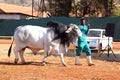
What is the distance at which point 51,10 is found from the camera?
68688 millimetres

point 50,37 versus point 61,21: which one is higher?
point 50,37

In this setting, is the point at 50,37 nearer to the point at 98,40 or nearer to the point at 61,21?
the point at 98,40

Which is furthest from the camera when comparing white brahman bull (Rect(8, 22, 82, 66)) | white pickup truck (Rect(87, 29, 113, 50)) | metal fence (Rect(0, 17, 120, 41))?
metal fence (Rect(0, 17, 120, 41))

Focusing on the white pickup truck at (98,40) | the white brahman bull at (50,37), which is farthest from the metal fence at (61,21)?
the white brahman bull at (50,37)

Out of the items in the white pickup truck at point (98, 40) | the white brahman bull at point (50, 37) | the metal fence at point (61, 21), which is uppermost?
the white brahman bull at point (50, 37)

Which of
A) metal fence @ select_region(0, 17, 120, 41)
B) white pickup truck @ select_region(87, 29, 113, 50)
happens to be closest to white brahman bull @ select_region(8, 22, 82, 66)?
white pickup truck @ select_region(87, 29, 113, 50)

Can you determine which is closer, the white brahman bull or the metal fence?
the white brahman bull

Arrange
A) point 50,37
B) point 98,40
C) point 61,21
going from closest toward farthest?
1. point 50,37
2. point 98,40
3. point 61,21

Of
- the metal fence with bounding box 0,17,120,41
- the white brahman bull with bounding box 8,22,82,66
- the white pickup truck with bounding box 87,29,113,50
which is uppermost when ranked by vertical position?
the white brahman bull with bounding box 8,22,82,66

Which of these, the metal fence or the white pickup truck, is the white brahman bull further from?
the metal fence

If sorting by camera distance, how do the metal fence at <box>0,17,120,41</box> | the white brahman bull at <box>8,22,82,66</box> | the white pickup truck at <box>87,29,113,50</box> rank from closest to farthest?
the white brahman bull at <box>8,22,82,66</box> < the white pickup truck at <box>87,29,113,50</box> < the metal fence at <box>0,17,120,41</box>

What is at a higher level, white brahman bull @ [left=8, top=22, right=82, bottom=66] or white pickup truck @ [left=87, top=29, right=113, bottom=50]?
white brahman bull @ [left=8, top=22, right=82, bottom=66]

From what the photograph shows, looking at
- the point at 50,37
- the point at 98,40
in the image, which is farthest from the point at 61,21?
the point at 50,37

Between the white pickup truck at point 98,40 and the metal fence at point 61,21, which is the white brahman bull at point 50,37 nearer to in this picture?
the white pickup truck at point 98,40
